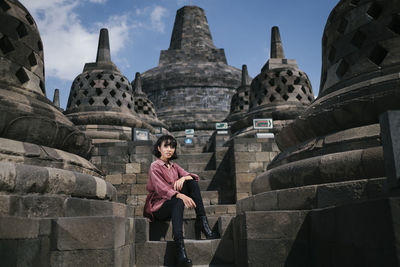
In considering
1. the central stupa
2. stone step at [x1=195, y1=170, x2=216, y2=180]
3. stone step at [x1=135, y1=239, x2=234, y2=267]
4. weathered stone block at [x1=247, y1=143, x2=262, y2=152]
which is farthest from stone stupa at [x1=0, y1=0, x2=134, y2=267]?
the central stupa

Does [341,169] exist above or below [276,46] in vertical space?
below

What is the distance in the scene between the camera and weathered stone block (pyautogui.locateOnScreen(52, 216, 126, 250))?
2.57m

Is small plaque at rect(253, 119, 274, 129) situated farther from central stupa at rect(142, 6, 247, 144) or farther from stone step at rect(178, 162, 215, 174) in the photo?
central stupa at rect(142, 6, 247, 144)

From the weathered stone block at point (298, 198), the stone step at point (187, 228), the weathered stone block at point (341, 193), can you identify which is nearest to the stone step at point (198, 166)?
the stone step at point (187, 228)

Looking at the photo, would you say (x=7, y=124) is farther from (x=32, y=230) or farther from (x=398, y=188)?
(x=398, y=188)

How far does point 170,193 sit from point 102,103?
7866mm

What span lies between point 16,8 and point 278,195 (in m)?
3.64

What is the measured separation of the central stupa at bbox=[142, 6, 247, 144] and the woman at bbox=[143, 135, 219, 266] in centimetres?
1773

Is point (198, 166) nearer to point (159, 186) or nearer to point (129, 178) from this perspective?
point (129, 178)

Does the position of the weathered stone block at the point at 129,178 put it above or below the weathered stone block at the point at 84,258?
above

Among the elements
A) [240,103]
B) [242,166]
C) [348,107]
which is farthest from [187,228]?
[240,103]

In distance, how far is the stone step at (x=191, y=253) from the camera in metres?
3.49

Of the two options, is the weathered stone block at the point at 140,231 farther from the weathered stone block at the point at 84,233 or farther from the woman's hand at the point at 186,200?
the weathered stone block at the point at 84,233

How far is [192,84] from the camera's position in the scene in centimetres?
2655
